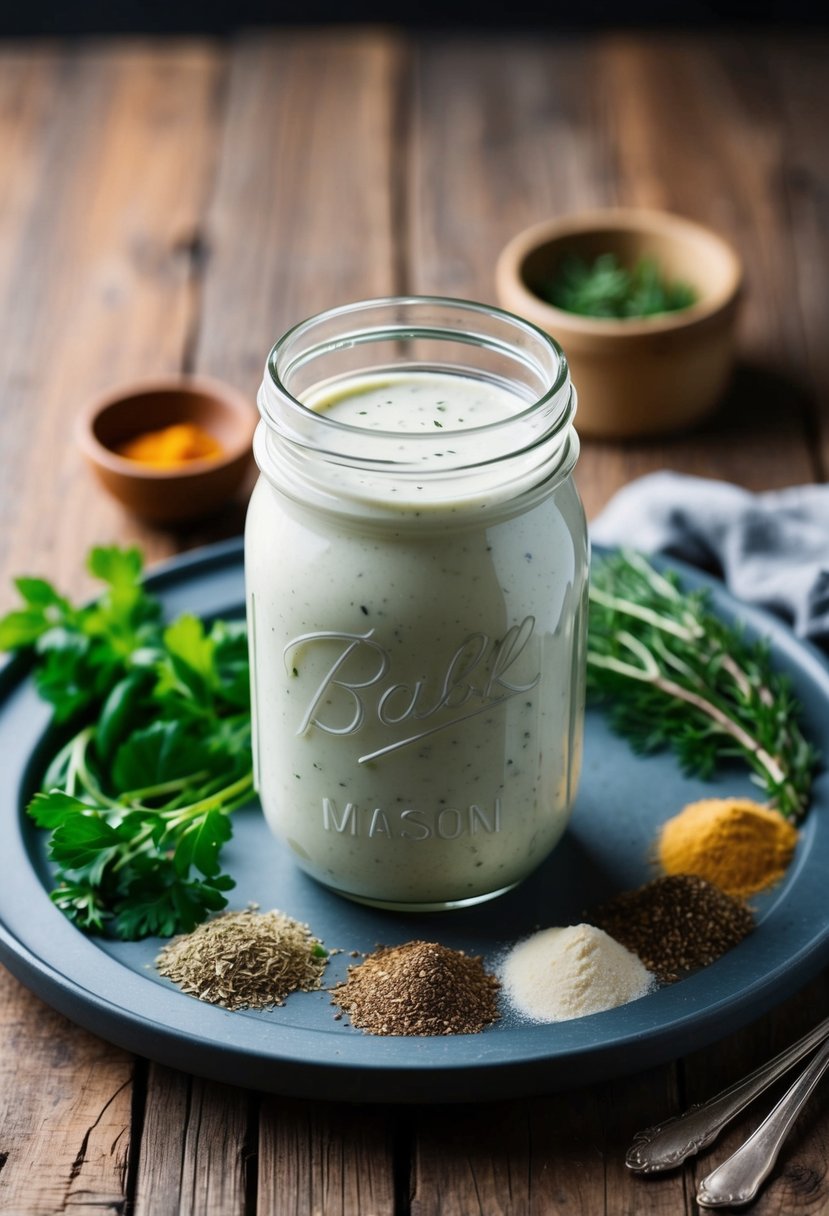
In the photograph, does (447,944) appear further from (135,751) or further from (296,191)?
(296,191)

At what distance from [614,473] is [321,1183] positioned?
1.21 m

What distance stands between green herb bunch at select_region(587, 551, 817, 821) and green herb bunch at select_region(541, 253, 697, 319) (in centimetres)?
64

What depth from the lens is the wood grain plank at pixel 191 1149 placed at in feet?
3.74

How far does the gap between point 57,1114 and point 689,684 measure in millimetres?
A: 766

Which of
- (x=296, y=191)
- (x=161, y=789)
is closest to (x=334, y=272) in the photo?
(x=296, y=191)

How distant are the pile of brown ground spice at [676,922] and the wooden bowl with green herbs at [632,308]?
0.95 meters

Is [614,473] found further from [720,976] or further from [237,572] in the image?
[720,976]

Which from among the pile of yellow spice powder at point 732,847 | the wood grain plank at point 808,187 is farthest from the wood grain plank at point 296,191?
the pile of yellow spice powder at point 732,847

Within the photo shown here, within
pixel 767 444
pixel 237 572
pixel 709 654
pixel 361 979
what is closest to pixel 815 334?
pixel 767 444

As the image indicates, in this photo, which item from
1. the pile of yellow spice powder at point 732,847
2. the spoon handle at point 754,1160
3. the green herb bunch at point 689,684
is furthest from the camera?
the green herb bunch at point 689,684

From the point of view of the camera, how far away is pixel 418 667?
1.21m

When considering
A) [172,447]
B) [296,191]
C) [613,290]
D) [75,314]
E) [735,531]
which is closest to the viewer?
[735,531]

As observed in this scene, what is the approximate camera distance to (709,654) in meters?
1.62

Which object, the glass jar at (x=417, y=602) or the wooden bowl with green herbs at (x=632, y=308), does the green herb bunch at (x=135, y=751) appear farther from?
the wooden bowl with green herbs at (x=632, y=308)
